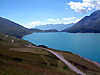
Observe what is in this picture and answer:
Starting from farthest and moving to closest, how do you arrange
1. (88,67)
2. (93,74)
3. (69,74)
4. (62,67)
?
(88,67), (62,67), (93,74), (69,74)

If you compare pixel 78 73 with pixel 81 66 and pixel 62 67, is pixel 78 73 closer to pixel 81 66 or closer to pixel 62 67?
pixel 62 67

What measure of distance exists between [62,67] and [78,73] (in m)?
8.26

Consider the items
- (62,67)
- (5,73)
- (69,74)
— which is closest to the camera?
(5,73)

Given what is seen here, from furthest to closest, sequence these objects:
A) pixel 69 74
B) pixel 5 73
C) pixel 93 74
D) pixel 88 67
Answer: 1. pixel 88 67
2. pixel 93 74
3. pixel 69 74
4. pixel 5 73

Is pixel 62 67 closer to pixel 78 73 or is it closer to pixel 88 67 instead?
pixel 78 73

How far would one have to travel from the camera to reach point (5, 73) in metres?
23.5

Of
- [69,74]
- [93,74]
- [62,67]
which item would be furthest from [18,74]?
[93,74]

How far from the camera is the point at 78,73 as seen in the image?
124 feet

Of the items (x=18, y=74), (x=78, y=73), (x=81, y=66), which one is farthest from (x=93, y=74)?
(x=18, y=74)

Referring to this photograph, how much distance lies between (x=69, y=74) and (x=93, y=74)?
1167cm

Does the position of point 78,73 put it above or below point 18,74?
below

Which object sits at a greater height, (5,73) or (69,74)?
(5,73)

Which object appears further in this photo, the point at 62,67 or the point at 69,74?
the point at 62,67

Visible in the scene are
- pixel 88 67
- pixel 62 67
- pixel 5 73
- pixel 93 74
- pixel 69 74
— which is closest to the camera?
pixel 5 73
